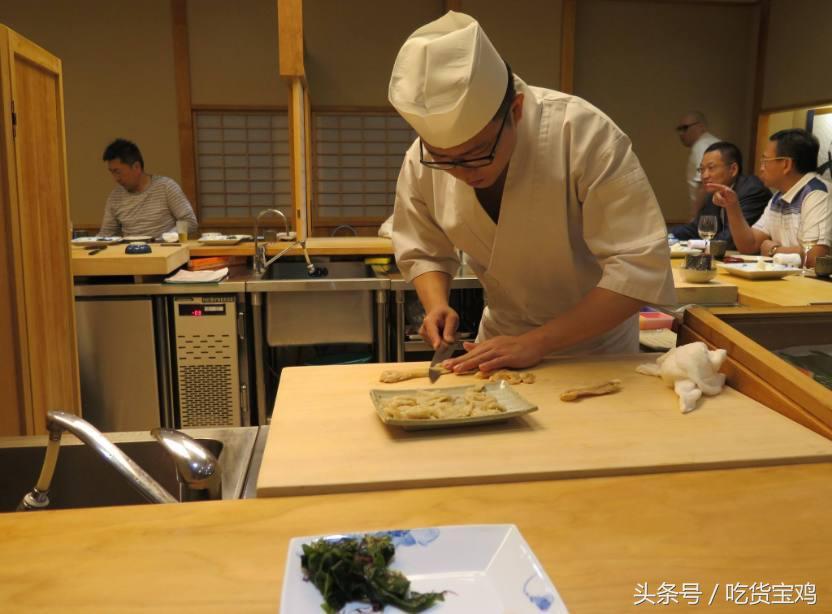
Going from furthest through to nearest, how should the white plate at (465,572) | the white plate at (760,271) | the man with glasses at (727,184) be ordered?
the man with glasses at (727,184) < the white plate at (760,271) < the white plate at (465,572)

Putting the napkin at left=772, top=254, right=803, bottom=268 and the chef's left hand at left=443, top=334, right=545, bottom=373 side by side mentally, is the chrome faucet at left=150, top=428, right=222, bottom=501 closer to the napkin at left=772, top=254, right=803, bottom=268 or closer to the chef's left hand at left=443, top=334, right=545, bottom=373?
the chef's left hand at left=443, top=334, right=545, bottom=373

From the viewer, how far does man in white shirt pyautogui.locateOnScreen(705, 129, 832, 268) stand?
3.88 m

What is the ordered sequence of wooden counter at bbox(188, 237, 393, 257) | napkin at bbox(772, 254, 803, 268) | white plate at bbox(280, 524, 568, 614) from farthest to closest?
wooden counter at bbox(188, 237, 393, 257) → napkin at bbox(772, 254, 803, 268) → white plate at bbox(280, 524, 568, 614)

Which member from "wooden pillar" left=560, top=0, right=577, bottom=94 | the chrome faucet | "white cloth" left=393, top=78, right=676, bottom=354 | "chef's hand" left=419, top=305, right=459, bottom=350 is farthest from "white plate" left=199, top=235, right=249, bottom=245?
"wooden pillar" left=560, top=0, right=577, bottom=94

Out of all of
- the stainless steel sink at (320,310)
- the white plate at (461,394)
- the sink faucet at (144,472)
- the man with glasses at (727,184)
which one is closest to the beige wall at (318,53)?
the man with glasses at (727,184)

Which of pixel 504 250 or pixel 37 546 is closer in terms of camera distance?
pixel 37 546

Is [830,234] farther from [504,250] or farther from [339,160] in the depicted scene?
[339,160]

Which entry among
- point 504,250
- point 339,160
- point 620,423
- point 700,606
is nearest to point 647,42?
point 339,160

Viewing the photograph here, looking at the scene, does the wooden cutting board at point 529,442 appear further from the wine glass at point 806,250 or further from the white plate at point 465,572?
the wine glass at point 806,250

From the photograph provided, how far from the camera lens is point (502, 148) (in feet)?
4.69

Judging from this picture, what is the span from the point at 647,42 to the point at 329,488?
695 cm

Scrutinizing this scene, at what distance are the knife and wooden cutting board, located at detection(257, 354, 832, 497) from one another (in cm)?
18

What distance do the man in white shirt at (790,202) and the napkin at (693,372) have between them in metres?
2.93

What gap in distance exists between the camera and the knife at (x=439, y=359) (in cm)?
141
